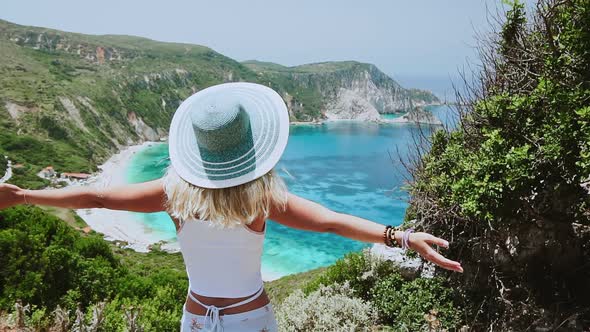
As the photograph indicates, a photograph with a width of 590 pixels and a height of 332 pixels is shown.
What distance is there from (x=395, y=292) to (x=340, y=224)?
4.72 metres

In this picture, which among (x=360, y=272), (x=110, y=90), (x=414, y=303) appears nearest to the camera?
(x=414, y=303)

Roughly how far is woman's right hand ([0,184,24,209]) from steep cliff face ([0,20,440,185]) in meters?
70.0

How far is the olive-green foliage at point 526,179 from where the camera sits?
4.46m

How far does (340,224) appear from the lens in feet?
5.08

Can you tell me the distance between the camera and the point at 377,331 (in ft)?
17.7

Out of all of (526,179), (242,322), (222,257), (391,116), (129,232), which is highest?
(391,116)

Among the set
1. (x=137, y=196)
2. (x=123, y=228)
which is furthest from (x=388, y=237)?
(x=123, y=228)

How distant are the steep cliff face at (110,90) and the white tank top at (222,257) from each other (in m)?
70.6

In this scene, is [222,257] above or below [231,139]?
below

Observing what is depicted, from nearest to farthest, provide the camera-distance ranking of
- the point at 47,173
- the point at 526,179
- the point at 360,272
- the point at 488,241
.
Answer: the point at 526,179 → the point at 488,241 → the point at 360,272 → the point at 47,173

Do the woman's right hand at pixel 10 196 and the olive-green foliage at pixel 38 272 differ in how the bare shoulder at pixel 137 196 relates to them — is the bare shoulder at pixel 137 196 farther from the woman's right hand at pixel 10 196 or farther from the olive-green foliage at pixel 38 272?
the olive-green foliage at pixel 38 272

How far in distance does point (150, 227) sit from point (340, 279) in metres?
48.4

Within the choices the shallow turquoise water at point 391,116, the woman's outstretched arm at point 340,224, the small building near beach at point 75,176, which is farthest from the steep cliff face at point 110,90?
the woman's outstretched arm at point 340,224

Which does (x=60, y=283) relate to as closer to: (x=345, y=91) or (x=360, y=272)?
(x=360, y=272)
